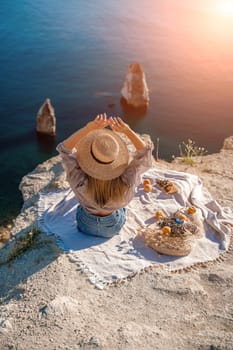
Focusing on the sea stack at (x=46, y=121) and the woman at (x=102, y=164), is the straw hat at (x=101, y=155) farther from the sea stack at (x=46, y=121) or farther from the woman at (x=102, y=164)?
the sea stack at (x=46, y=121)

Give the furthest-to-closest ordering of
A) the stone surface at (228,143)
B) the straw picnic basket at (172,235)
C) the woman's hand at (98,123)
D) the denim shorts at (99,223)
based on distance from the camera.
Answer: the stone surface at (228,143) → the denim shorts at (99,223) → the straw picnic basket at (172,235) → the woman's hand at (98,123)

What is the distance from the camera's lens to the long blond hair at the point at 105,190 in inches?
304

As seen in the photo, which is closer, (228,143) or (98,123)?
(98,123)

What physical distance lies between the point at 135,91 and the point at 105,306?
1453cm

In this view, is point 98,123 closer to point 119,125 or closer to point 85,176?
point 119,125

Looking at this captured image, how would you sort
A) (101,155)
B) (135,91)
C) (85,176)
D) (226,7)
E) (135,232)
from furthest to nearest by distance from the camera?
(226,7)
(135,91)
(135,232)
(85,176)
(101,155)

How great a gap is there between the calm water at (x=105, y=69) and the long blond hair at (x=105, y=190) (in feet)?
17.5

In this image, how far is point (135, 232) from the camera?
8.59 metres

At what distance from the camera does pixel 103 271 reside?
7.58m

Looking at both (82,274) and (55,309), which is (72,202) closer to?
(82,274)

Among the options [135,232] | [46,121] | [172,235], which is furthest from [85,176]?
[46,121]

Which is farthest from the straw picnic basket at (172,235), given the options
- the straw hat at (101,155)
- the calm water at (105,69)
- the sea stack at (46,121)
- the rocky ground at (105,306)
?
the sea stack at (46,121)

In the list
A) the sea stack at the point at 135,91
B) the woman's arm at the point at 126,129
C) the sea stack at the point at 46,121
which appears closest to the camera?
the woman's arm at the point at 126,129

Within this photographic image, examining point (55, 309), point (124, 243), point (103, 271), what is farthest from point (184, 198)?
point (55, 309)
